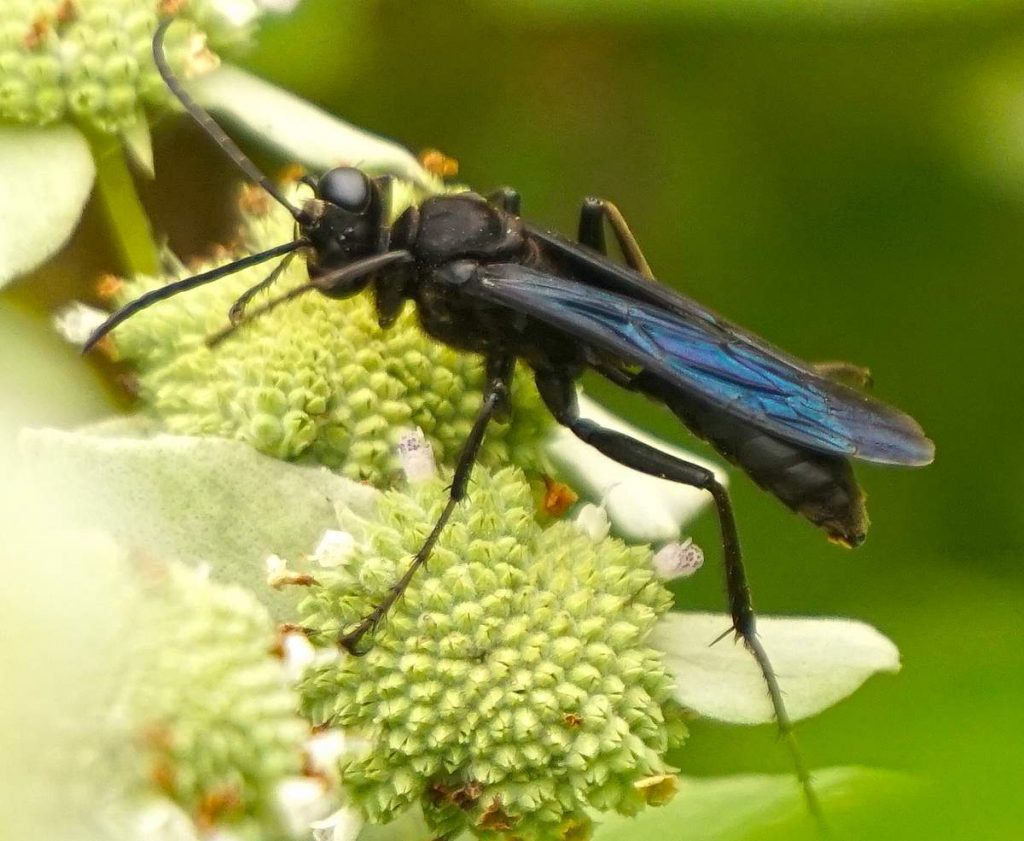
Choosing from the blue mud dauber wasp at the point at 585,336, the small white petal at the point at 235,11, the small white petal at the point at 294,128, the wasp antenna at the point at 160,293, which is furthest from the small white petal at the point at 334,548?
the small white petal at the point at 235,11

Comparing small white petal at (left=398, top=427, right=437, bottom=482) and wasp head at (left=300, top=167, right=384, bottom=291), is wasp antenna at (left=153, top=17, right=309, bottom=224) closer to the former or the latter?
wasp head at (left=300, top=167, right=384, bottom=291)

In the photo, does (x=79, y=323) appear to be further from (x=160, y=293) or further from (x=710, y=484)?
(x=710, y=484)

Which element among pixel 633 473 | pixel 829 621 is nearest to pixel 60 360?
pixel 633 473

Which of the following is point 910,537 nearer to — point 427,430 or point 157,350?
point 427,430

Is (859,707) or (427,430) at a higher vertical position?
(427,430)

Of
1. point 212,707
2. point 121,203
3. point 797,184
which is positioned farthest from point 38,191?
point 797,184

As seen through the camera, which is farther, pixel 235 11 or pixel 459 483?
pixel 235 11
